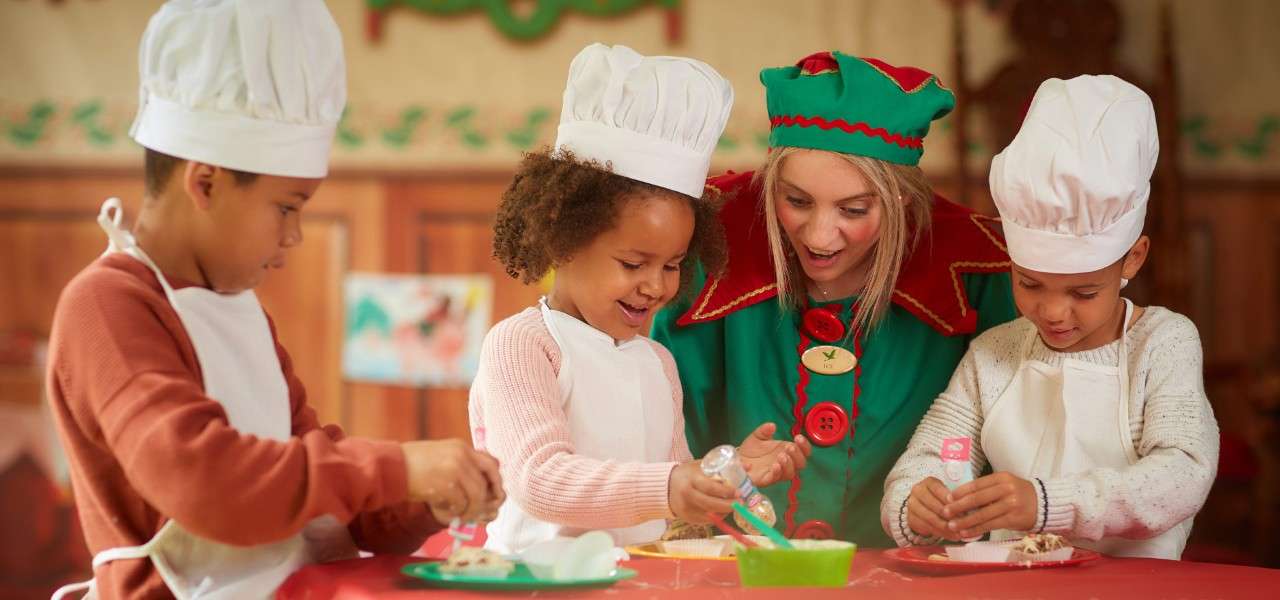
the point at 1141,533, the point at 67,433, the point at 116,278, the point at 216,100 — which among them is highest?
the point at 216,100

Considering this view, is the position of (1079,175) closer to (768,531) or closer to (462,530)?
(768,531)

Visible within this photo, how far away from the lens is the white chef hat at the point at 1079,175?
174 centimetres

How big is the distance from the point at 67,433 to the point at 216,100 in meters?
0.36

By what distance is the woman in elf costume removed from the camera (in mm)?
2051

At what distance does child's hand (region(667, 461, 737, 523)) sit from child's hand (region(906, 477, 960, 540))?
0.34 meters

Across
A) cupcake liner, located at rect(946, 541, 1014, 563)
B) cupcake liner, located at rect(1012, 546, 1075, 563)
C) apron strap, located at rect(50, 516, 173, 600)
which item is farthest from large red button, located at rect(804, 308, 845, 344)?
apron strap, located at rect(50, 516, 173, 600)

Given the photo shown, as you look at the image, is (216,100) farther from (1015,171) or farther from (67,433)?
(1015,171)

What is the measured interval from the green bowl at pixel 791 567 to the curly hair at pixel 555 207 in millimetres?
590

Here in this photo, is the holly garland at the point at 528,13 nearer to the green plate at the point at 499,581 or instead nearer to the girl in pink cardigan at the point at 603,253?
the girl in pink cardigan at the point at 603,253

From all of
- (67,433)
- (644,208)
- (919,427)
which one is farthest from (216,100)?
(919,427)

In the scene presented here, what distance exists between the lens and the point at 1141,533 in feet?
5.68

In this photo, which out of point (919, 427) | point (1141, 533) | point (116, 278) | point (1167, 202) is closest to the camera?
point (116, 278)

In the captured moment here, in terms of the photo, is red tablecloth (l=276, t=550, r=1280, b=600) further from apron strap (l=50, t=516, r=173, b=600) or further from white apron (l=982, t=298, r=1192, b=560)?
white apron (l=982, t=298, r=1192, b=560)

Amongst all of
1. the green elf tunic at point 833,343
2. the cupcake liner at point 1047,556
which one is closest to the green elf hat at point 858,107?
the green elf tunic at point 833,343
